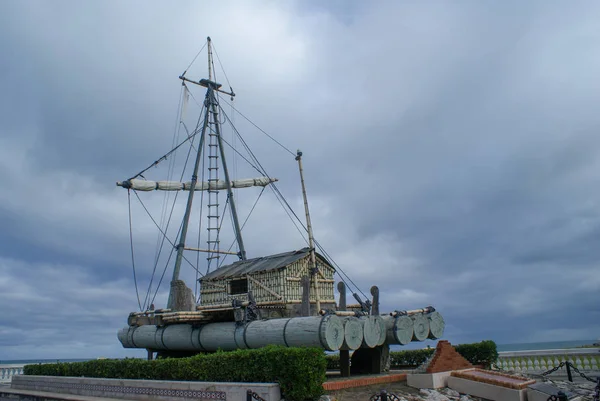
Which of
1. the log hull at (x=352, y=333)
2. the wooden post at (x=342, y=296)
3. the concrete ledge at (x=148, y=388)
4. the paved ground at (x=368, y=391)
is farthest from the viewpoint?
the wooden post at (x=342, y=296)

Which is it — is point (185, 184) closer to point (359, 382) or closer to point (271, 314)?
point (271, 314)

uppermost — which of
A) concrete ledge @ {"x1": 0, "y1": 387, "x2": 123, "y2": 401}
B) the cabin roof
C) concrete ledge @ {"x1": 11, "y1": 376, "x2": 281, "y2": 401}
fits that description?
the cabin roof

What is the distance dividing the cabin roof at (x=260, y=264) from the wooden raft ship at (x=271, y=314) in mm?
52

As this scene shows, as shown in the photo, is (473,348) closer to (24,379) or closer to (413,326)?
(413,326)

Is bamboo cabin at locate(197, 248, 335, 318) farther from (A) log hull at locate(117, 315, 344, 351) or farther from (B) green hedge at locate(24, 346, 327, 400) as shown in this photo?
(B) green hedge at locate(24, 346, 327, 400)

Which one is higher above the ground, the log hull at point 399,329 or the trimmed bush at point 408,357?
the log hull at point 399,329

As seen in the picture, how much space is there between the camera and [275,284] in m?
17.5

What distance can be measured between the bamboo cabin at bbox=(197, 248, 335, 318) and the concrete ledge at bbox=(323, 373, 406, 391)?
163 inches

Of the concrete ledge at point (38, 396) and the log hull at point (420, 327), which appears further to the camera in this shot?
the concrete ledge at point (38, 396)

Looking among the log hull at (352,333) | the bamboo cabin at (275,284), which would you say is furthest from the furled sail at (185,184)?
the log hull at (352,333)

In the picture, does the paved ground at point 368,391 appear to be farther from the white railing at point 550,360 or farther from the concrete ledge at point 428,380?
the white railing at point 550,360

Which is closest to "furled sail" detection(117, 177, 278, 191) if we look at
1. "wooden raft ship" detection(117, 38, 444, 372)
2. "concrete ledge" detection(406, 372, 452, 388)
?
"wooden raft ship" detection(117, 38, 444, 372)

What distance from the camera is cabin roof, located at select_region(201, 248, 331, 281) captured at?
17891 millimetres

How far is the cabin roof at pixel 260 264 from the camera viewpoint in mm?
17891
